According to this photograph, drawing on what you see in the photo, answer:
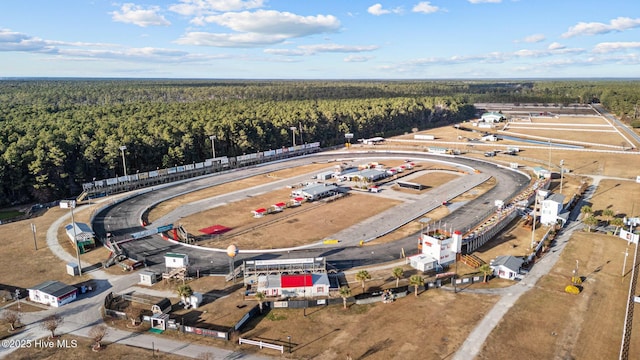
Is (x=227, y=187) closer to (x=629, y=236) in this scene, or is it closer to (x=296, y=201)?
(x=296, y=201)

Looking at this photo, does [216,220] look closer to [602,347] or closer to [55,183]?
[55,183]

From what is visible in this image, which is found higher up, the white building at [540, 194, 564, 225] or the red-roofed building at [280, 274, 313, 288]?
the white building at [540, 194, 564, 225]

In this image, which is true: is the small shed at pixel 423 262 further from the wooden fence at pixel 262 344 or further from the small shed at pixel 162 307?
the small shed at pixel 162 307

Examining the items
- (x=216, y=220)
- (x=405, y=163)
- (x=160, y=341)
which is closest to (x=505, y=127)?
(x=405, y=163)

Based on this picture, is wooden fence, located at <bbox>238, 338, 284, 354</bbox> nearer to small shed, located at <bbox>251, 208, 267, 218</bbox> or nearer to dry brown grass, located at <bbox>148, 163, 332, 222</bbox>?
small shed, located at <bbox>251, 208, 267, 218</bbox>

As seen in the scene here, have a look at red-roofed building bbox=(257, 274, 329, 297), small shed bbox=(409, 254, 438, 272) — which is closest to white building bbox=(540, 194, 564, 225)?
small shed bbox=(409, 254, 438, 272)

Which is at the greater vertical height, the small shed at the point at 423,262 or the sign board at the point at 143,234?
the sign board at the point at 143,234

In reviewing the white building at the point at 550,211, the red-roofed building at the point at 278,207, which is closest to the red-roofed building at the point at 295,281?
the red-roofed building at the point at 278,207

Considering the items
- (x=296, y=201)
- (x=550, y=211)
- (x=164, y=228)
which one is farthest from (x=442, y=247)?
(x=164, y=228)
